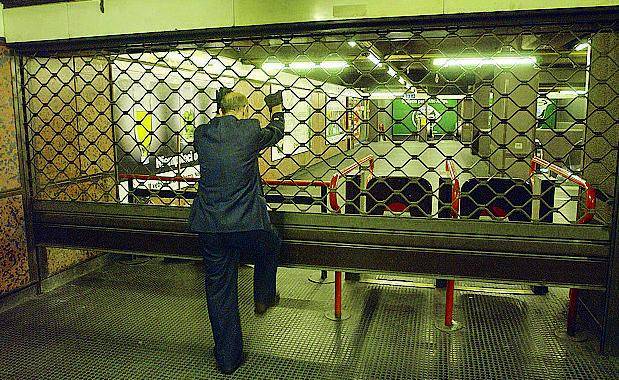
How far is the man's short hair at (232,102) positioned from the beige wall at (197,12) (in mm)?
538

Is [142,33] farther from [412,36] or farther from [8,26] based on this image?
[412,36]

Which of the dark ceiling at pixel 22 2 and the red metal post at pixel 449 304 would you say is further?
the dark ceiling at pixel 22 2

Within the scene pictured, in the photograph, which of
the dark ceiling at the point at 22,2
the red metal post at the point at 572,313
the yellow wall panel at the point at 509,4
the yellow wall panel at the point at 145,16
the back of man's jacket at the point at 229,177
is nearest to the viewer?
the yellow wall panel at the point at 509,4

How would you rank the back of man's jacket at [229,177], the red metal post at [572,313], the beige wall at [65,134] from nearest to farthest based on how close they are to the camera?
the back of man's jacket at [229,177], the red metal post at [572,313], the beige wall at [65,134]

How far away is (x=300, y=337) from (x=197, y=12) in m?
2.19

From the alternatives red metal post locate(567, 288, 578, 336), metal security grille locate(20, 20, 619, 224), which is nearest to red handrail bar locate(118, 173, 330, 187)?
metal security grille locate(20, 20, 619, 224)

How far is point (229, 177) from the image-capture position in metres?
2.69

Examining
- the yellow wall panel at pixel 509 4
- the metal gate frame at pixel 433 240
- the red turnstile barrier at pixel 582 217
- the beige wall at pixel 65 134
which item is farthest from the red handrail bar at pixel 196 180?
the red turnstile barrier at pixel 582 217

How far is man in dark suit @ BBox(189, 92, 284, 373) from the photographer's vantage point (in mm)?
2689

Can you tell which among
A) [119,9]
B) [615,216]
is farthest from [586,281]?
[119,9]

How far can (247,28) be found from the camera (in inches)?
121

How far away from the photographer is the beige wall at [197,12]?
2.72m

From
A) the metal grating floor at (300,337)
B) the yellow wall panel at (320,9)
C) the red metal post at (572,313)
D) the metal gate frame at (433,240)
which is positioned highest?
the yellow wall panel at (320,9)

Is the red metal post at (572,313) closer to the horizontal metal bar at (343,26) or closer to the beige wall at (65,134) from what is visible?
the horizontal metal bar at (343,26)
